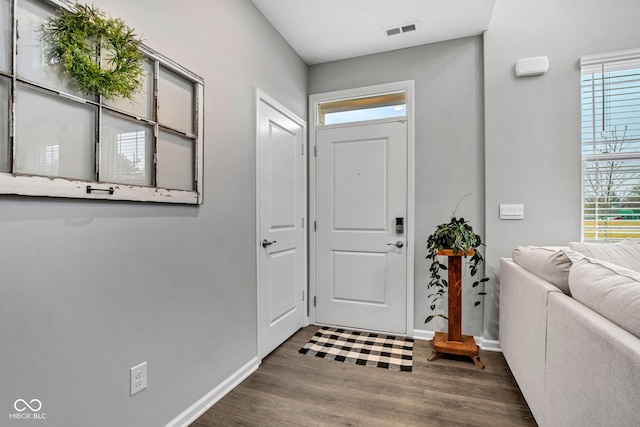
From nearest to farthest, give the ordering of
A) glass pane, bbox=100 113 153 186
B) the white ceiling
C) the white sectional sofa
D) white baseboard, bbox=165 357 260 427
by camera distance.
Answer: the white sectional sofa, glass pane, bbox=100 113 153 186, white baseboard, bbox=165 357 260 427, the white ceiling

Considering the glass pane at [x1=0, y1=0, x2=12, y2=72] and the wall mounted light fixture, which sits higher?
the wall mounted light fixture

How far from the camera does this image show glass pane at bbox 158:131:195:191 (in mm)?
1597

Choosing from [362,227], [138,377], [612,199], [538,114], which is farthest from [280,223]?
[612,199]

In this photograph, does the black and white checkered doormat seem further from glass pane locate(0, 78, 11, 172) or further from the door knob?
glass pane locate(0, 78, 11, 172)

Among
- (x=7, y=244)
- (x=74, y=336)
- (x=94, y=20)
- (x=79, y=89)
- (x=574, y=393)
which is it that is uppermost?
(x=94, y=20)

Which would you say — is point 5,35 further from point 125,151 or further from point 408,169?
point 408,169

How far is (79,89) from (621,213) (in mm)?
3489

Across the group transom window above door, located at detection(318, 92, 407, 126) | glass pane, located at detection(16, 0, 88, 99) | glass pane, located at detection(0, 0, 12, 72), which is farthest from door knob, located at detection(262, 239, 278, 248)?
glass pane, located at detection(0, 0, 12, 72)

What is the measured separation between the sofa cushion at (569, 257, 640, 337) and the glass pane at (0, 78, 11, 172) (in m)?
1.98

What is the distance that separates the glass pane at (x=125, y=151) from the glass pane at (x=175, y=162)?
0.07 m

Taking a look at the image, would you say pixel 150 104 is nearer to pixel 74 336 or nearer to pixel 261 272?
pixel 74 336

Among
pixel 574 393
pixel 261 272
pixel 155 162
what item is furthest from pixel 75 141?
pixel 574 393

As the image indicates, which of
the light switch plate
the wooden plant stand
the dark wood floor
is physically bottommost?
the dark wood floor

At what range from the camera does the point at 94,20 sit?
123cm
